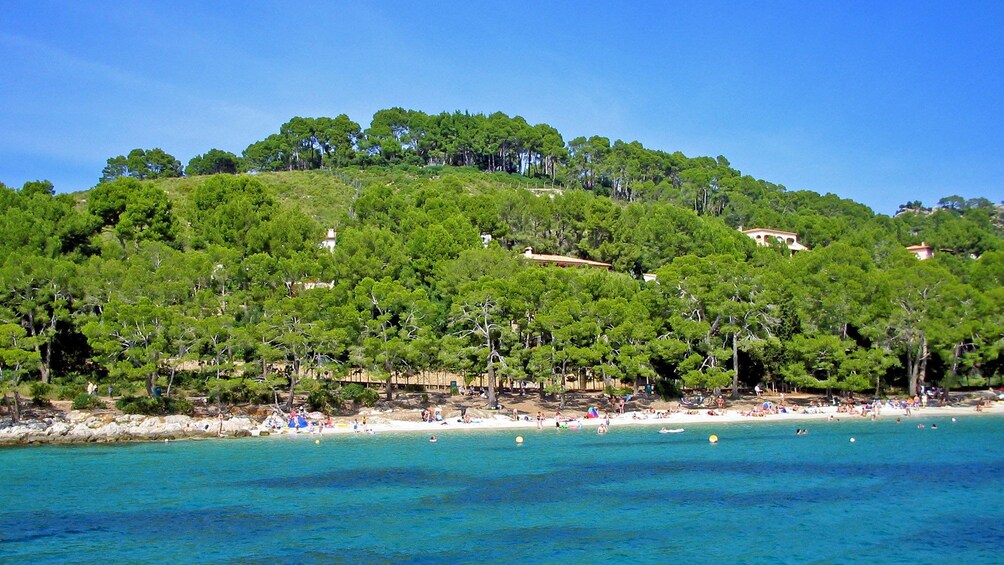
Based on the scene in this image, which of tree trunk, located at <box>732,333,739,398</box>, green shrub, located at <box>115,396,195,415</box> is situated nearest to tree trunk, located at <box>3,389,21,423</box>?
green shrub, located at <box>115,396,195,415</box>

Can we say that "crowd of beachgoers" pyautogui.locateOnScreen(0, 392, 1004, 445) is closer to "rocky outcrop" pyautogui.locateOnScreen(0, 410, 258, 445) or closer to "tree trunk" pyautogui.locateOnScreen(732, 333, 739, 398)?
"rocky outcrop" pyautogui.locateOnScreen(0, 410, 258, 445)

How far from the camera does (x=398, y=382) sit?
198 feet

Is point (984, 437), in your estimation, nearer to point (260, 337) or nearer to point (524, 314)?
point (524, 314)

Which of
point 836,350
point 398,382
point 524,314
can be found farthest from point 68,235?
point 836,350

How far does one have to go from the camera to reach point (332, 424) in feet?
161

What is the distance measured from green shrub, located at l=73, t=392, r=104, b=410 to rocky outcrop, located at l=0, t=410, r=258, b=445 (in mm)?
473

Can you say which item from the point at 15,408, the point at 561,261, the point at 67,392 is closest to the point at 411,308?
the point at 67,392

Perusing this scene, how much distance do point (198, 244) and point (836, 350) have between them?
48402 millimetres

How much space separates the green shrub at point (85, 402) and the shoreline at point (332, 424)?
0.57 meters

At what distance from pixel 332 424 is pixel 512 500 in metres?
21.9

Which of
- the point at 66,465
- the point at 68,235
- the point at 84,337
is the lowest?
the point at 66,465

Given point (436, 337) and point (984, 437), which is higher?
point (436, 337)

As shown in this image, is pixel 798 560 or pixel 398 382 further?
pixel 398 382

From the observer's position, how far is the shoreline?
45219 mm
